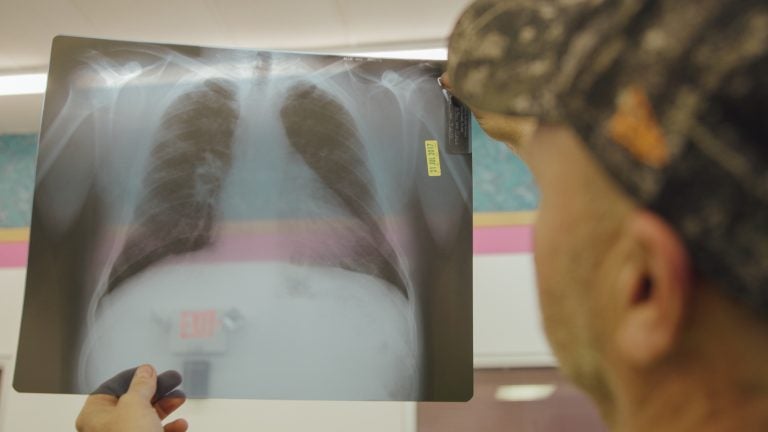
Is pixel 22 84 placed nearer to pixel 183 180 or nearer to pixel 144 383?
pixel 183 180

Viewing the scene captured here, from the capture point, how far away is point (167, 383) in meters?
1.01

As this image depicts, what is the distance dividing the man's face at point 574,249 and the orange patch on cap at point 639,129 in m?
0.05

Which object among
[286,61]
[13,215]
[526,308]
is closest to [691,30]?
[286,61]

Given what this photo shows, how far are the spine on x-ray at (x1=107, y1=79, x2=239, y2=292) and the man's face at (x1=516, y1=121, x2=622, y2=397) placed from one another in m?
0.66

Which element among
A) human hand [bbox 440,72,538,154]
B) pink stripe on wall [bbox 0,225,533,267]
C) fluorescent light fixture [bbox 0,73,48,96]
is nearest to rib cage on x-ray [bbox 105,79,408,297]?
human hand [bbox 440,72,538,154]

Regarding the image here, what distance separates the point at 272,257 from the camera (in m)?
1.08

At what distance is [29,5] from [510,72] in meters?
2.18

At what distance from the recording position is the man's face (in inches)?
19.1

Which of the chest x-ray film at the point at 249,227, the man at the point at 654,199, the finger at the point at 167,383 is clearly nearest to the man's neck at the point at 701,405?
the man at the point at 654,199

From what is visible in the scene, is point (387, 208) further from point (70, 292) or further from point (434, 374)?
point (70, 292)

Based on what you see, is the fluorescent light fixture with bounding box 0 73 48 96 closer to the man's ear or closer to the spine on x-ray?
the spine on x-ray

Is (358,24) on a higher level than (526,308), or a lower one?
higher

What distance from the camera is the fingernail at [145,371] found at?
3.33 feet

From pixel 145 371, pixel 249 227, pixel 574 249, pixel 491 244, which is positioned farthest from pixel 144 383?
pixel 491 244
